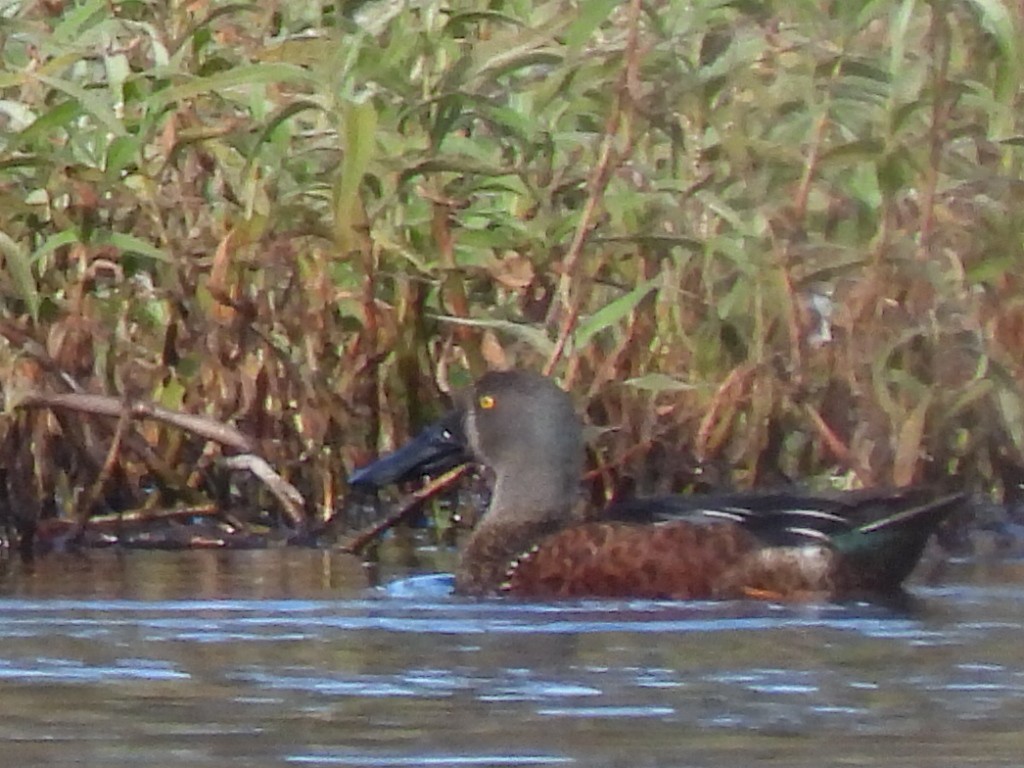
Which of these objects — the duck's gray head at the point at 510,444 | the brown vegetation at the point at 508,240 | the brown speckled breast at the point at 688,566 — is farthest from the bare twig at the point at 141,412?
the brown speckled breast at the point at 688,566

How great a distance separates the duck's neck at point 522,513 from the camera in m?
7.68

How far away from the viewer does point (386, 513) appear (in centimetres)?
876

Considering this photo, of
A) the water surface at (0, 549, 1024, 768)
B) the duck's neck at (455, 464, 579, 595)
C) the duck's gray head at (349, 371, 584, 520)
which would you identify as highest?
the duck's gray head at (349, 371, 584, 520)

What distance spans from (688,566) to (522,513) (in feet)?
2.41

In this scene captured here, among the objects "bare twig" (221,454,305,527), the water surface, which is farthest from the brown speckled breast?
"bare twig" (221,454,305,527)

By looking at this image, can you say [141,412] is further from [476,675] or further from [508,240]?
[476,675]

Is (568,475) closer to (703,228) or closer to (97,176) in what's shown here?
(703,228)

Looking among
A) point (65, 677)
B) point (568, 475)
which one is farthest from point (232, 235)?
point (65, 677)

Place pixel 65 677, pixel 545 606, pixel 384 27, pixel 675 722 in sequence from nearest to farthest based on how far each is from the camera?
pixel 675 722, pixel 65 677, pixel 545 606, pixel 384 27

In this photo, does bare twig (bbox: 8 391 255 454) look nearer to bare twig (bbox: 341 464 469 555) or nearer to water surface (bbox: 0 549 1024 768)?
bare twig (bbox: 341 464 469 555)

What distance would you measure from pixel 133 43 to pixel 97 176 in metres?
0.40

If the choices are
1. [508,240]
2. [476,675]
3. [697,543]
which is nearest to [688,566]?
[697,543]

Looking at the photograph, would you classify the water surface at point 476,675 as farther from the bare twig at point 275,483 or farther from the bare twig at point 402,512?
the bare twig at point 275,483

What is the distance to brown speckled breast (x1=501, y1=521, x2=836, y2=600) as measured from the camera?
7238 millimetres
